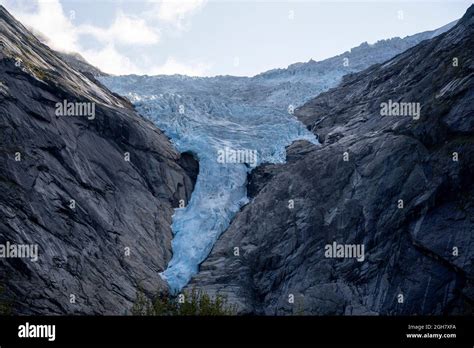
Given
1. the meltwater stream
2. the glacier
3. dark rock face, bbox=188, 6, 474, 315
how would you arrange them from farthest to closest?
the glacier < the meltwater stream < dark rock face, bbox=188, 6, 474, 315

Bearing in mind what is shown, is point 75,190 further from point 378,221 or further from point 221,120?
point 221,120

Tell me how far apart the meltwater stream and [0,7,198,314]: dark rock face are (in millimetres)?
1224

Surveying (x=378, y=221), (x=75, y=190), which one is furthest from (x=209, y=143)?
(x=378, y=221)

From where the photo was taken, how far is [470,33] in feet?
147

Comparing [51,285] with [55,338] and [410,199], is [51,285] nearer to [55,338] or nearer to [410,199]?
[55,338]

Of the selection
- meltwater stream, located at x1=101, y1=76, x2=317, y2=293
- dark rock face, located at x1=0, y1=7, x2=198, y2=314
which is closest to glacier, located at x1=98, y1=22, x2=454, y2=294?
meltwater stream, located at x1=101, y1=76, x2=317, y2=293

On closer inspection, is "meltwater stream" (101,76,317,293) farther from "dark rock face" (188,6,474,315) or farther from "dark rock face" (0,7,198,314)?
"dark rock face" (188,6,474,315)

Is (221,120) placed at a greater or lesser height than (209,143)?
greater

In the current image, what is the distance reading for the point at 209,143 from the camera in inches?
2106

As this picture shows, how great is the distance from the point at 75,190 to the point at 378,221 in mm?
20047

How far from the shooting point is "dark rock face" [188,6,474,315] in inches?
1291

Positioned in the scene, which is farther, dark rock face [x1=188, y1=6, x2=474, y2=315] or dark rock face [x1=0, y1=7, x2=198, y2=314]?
dark rock face [x1=188, y1=6, x2=474, y2=315]

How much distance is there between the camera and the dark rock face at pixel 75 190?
101ft

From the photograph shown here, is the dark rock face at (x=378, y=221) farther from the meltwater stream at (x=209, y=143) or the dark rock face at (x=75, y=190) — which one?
the dark rock face at (x=75, y=190)
